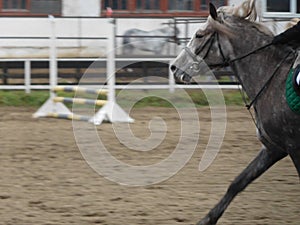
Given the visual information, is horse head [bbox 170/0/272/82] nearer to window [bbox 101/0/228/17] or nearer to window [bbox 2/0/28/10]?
window [bbox 101/0/228/17]

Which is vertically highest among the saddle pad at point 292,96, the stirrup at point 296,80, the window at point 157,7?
the stirrup at point 296,80

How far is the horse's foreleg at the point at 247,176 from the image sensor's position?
16.9 ft

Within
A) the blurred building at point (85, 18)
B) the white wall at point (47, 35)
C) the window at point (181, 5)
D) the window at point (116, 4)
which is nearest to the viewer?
the white wall at point (47, 35)

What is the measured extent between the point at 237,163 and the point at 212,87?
3449mm

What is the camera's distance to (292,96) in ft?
15.8

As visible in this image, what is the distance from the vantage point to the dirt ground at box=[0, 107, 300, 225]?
545 cm

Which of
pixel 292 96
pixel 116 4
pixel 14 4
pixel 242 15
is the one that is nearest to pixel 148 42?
pixel 116 4

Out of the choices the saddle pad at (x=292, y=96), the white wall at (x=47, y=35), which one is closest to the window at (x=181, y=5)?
the white wall at (x=47, y=35)

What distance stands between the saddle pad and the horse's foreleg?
44 centimetres

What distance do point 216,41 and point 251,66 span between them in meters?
0.30

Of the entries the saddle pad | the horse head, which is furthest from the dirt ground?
the horse head

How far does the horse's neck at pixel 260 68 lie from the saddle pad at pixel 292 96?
4.3 inches

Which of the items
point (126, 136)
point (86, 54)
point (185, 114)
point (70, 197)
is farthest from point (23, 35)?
point (70, 197)

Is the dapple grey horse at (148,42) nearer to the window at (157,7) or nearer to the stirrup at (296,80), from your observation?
the window at (157,7)
